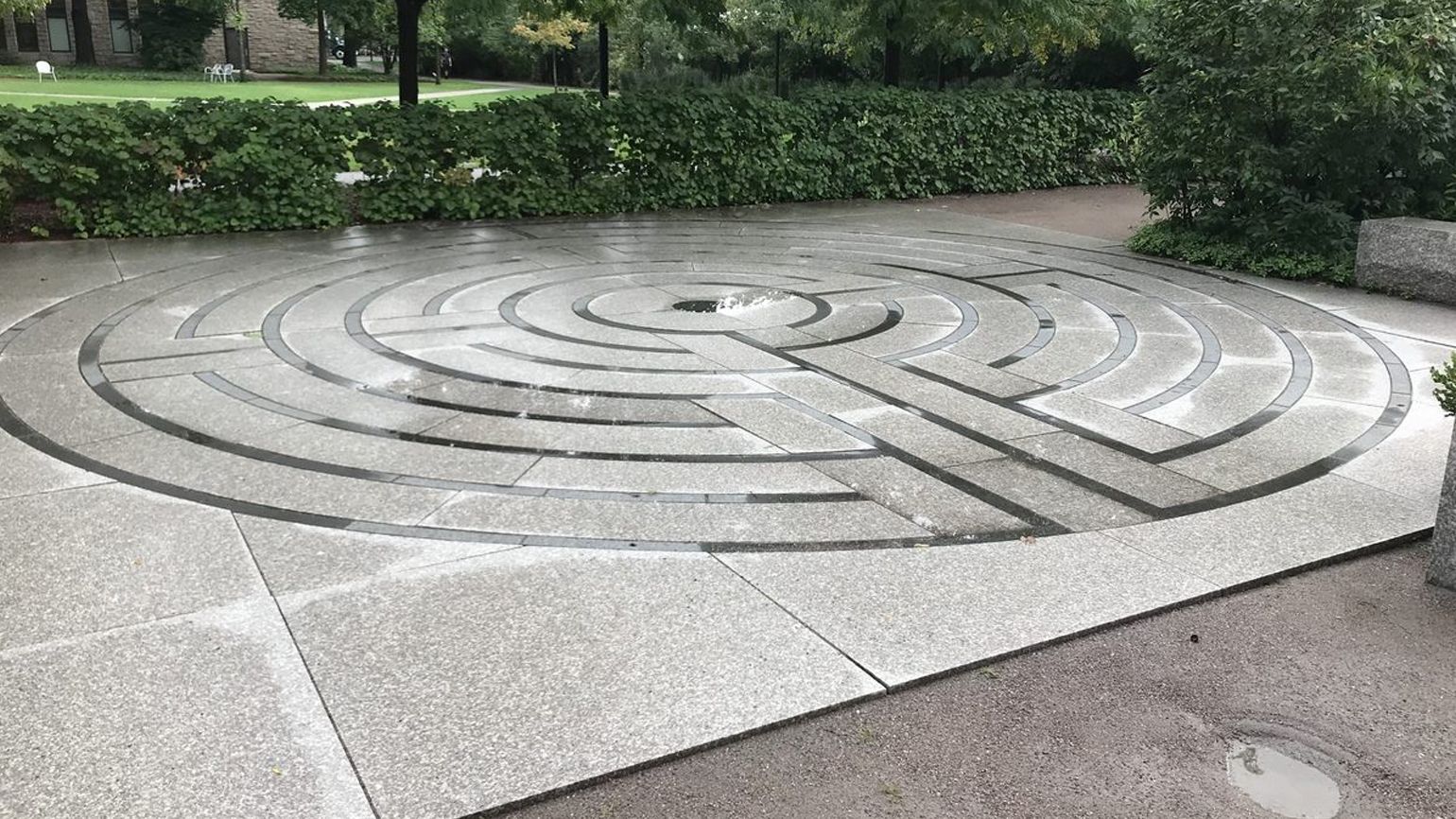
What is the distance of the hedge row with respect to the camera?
10.8m

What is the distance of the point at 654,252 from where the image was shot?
36.7 ft

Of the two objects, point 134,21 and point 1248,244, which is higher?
point 134,21

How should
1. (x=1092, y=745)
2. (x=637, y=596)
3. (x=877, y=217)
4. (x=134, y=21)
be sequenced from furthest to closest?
1. (x=134, y=21)
2. (x=877, y=217)
3. (x=637, y=596)
4. (x=1092, y=745)

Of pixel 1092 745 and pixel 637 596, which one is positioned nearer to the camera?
pixel 1092 745

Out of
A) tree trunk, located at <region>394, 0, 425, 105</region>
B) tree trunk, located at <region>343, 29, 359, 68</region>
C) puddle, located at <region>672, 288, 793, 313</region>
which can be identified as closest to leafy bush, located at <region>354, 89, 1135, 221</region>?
tree trunk, located at <region>394, 0, 425, 105</region>

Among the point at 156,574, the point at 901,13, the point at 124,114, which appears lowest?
the point at 156,574

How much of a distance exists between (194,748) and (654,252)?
340 inches

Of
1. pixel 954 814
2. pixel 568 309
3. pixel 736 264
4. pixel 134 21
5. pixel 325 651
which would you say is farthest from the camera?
pixel 134 21

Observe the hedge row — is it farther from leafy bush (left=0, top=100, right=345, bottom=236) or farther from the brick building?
the brick building

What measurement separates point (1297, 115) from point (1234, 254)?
54.3 inches

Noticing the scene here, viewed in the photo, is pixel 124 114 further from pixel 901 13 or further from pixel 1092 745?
pixel 1092 745

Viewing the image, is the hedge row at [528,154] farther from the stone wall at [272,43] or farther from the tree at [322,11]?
the stone wall at [272,43]

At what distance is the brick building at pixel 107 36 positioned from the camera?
4194cm

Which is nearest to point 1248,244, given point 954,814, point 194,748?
point 954,814
